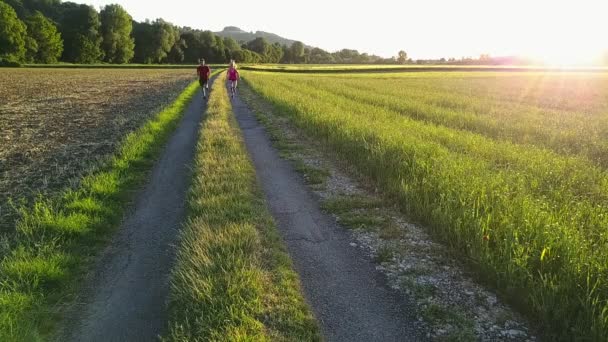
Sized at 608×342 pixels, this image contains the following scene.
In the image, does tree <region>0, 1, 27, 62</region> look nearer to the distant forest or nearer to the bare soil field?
the distant forest

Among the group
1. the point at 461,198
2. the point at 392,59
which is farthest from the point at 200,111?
the point at 392,59

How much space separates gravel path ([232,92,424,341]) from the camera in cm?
404

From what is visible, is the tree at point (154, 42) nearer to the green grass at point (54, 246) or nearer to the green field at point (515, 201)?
the green field at point (515, 201)

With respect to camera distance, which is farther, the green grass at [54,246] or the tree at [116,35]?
the tree at [116,35]

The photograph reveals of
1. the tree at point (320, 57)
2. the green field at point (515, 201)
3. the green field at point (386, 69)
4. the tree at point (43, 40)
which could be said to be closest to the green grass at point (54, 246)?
the green field at point (515, 201)

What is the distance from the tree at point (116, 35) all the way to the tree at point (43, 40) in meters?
12.0

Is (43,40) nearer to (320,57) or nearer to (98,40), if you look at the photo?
(98,40)

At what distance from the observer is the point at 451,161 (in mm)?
8172

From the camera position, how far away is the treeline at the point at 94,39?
83062 mm

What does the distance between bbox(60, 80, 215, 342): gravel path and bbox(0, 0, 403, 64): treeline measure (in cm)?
8978

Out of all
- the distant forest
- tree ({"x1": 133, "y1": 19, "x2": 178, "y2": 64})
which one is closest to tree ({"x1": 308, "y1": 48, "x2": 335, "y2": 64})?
the distant forest

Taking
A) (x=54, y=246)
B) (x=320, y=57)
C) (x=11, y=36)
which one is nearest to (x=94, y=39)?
(x=11, y=36)

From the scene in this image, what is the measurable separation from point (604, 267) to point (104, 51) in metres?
115

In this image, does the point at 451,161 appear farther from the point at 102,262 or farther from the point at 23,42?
the point at 23,42
